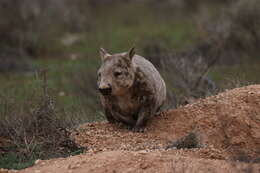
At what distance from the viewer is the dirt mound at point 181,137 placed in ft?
25.0

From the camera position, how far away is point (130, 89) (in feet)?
32.4

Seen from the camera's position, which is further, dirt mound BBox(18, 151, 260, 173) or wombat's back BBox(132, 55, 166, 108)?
wombat's back BBox(132, 55, 166, 108)

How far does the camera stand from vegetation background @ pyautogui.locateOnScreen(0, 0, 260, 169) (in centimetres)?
942

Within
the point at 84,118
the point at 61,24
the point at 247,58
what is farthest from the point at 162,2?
the point at 84,118

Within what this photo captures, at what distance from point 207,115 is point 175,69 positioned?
3.51 m

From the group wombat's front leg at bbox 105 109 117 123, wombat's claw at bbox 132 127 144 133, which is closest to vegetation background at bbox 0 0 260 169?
wombat's front leg at bbox 105 109 117 123

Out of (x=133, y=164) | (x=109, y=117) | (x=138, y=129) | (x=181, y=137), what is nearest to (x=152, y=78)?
(x=138, y=129)

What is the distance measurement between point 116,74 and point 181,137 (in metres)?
1.30

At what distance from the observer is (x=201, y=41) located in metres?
22.1

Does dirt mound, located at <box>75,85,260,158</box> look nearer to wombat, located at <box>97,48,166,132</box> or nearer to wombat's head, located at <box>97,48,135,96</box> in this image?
wombat, located at <box>97,48,166,132</box>

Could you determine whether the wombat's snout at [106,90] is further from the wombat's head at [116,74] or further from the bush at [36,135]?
the bush at [36,135]

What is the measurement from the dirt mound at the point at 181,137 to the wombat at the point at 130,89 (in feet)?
0.69

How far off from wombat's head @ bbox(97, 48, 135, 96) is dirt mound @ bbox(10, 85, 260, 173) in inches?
26.4

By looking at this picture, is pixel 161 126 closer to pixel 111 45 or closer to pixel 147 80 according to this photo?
pixel 147 80
